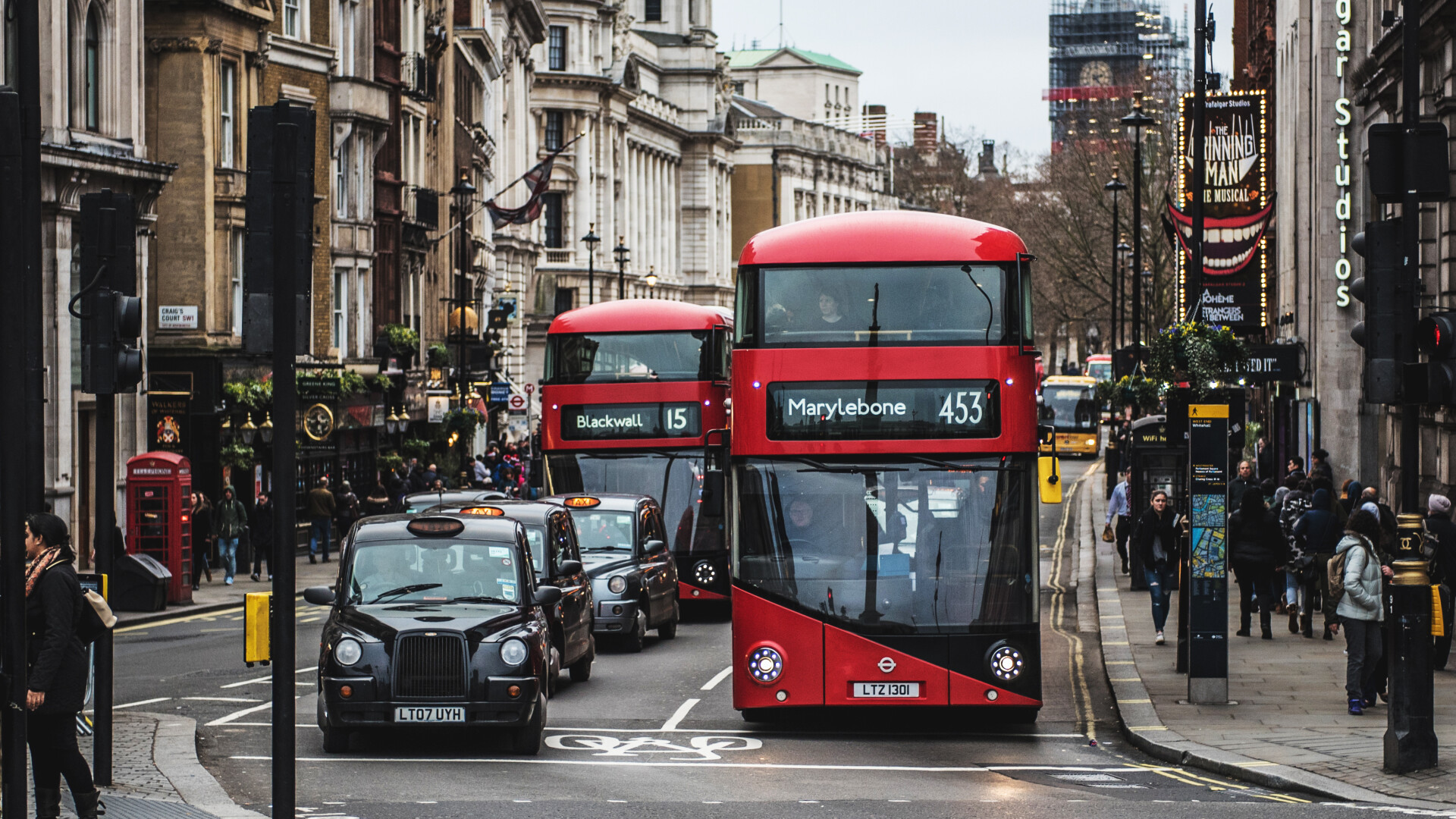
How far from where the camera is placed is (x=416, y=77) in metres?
53.8

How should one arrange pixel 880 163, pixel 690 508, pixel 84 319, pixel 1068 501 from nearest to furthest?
1. pixel 84 319
2. pixel 690 508
3. pixel 1068 501
4. pixel 880 163

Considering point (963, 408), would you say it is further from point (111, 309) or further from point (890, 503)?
point (111, 309)

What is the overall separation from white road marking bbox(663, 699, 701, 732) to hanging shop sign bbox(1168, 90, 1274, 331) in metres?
17.4

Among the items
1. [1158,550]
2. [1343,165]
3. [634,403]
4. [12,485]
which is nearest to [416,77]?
[634,403]

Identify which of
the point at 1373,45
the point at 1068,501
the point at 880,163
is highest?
the point at 880,163

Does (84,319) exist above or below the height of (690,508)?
above

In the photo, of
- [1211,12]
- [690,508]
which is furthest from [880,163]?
[690,508]

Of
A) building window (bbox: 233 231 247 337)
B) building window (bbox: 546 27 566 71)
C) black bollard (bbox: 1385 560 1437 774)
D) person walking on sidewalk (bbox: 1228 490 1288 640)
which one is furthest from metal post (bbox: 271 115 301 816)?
building window (bbox: 546 27 566 71)

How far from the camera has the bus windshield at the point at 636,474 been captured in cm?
2677

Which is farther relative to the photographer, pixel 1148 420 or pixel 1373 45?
pixel 1148 420

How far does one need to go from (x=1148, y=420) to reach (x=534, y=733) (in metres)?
17.1

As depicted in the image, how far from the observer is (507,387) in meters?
60.7

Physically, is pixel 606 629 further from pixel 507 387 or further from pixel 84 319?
pixel 507 387

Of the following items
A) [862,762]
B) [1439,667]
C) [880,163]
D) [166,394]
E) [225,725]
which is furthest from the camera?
[880,163]
